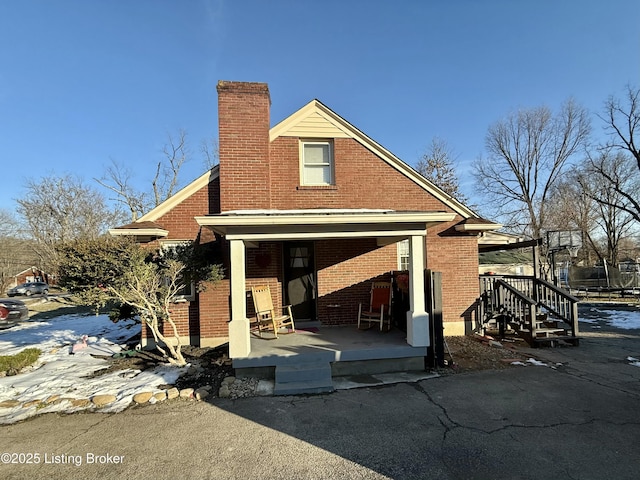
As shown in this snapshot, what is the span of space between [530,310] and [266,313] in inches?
244

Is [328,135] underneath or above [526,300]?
above

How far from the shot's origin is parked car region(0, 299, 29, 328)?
11859mm

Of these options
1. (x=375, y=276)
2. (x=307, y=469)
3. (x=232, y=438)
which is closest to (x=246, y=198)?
(x=375, y=276)

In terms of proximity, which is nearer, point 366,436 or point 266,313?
point 366,436

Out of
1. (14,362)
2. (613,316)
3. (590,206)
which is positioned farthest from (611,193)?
(14,362)

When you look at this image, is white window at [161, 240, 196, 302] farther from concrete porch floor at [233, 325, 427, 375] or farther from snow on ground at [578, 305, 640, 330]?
snow on ground at [578, 305, 640, 330]

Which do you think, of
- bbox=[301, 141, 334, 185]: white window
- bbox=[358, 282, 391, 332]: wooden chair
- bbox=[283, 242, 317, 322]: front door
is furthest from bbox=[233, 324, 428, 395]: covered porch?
bbox=[301, 141, 334, 185]: white window

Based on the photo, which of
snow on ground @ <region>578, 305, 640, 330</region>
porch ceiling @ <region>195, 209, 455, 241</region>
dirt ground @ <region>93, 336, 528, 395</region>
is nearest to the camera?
porch ceiling @ <region>195, 209, 455, 241</region>

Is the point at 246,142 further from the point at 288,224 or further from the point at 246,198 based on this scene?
the point at 288,224

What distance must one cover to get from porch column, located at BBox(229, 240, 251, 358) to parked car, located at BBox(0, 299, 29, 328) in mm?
11695

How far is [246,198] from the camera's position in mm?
7762

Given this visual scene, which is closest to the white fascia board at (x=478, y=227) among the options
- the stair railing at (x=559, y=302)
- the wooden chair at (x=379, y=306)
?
the stair railing at (x=559, y=302)

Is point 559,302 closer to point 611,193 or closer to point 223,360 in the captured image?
point 223,360

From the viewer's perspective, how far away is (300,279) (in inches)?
332
